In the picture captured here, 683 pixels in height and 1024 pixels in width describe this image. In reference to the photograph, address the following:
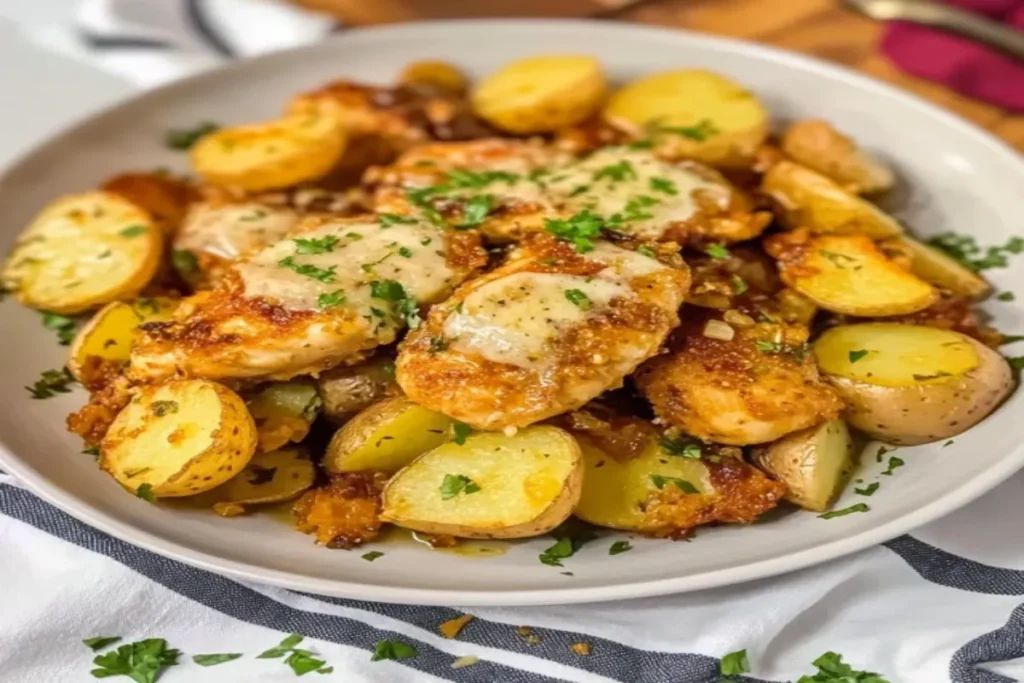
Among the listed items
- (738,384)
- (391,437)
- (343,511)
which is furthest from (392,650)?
(738,384)

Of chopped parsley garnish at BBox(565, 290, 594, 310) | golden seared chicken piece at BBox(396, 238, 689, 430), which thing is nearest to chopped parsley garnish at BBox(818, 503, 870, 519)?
golden seared chicken piece at BBox(396, 238, 689, 430)

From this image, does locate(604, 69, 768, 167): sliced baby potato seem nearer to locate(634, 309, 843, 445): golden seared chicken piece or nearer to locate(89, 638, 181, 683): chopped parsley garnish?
locate(634, 309, 843, 445): golden seared chicken piece

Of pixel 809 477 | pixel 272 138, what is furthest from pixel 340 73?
pixel 809 477

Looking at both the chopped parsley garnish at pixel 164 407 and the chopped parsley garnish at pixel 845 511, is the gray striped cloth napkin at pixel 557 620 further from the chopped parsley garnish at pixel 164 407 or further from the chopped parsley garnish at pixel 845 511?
the chopped parsley garnish at pixel 164 407

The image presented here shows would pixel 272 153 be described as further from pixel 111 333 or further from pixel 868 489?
pixel 868 489

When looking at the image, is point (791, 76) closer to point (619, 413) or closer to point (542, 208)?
point (542, 208)
